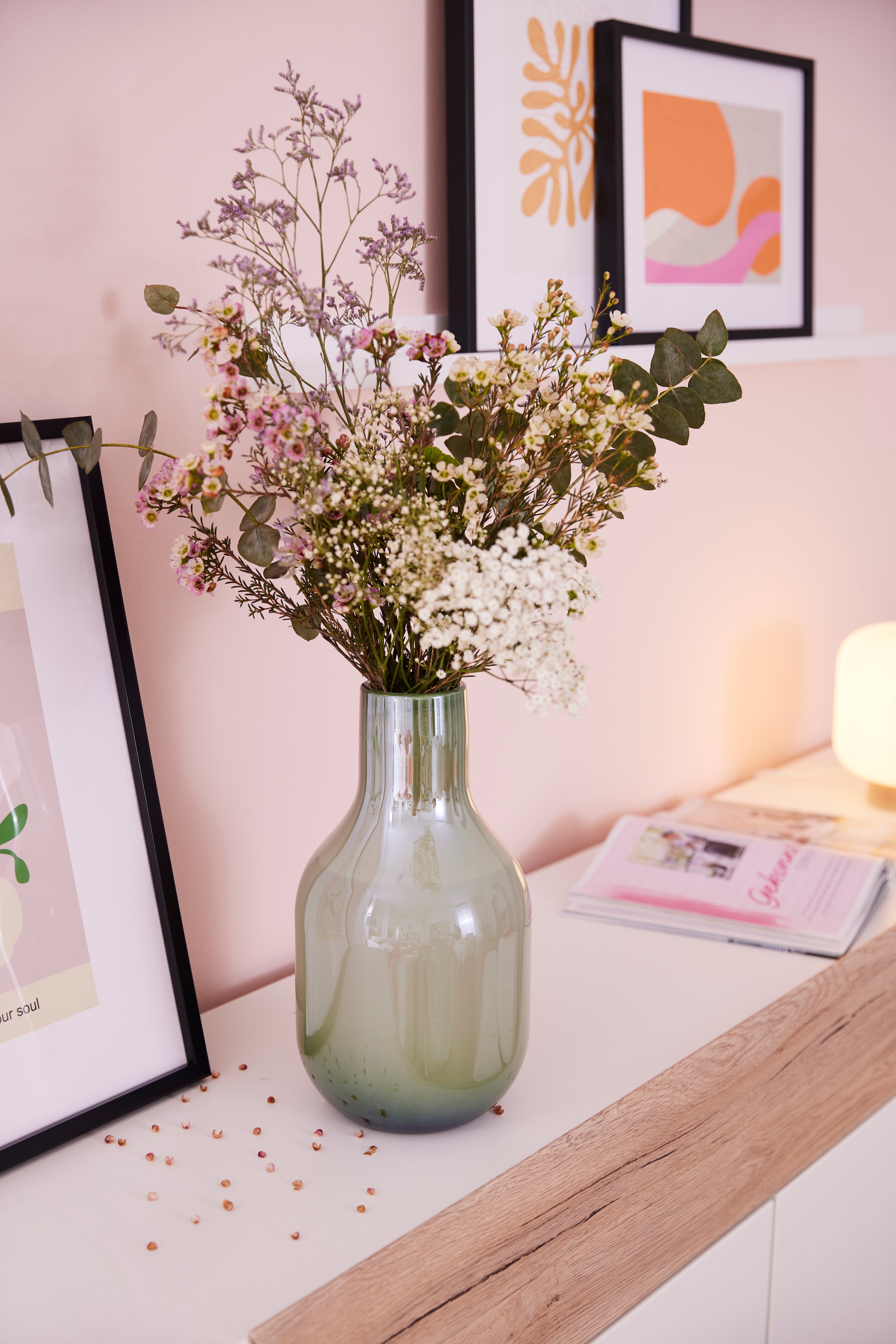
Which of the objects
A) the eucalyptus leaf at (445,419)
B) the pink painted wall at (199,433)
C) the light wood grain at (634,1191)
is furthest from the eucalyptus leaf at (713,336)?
the light wood grain at (634,1191)

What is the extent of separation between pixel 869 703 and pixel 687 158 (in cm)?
69

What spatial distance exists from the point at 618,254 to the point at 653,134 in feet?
0.48

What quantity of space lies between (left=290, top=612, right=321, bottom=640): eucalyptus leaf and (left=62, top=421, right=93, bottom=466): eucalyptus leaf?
17cm

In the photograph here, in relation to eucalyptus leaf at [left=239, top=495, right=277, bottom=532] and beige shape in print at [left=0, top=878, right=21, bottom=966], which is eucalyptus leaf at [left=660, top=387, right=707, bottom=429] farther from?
beige shape in print at [left=0, top=878, right=21, bottom=966]

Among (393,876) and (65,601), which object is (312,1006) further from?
(65,601)

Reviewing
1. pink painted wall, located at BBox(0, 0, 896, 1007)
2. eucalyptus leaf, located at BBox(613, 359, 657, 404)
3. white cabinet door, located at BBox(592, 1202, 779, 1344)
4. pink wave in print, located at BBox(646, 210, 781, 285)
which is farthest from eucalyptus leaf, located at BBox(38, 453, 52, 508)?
pink wave in print, located at BBox(646, 210, 781, 285)

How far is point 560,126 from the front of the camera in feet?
3.85

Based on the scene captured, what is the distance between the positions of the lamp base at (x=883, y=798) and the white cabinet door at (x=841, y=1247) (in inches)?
19.0

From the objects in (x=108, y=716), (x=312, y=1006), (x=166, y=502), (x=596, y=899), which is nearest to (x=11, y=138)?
(x=166, y=502)

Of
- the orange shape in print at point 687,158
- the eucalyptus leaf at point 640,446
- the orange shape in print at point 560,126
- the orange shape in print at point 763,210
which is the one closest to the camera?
the eucalyptus leaf at point 640,446

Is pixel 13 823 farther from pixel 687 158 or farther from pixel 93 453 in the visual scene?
pixel 687 158

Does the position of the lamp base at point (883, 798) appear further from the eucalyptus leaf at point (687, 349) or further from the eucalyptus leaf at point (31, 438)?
the eucalyptus leaf at point (31, 438)

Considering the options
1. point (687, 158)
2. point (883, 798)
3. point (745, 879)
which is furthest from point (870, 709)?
point (687, 158)

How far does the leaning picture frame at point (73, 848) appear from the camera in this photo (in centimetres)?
80
